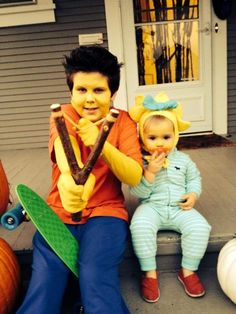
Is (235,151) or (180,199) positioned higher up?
(180,199)

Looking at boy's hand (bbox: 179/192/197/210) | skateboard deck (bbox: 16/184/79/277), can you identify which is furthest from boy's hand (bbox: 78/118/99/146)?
boy's hand (bbox: 179/192/197/210)

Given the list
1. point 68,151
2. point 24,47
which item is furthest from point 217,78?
point 68,151

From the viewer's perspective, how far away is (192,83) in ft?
13.9

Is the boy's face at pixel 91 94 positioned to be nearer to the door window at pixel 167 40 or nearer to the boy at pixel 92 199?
the boy at pixel 92 199

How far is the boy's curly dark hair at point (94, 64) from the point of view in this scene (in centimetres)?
165

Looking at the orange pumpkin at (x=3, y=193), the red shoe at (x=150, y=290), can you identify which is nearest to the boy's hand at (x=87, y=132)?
the red shoe at (x=150, y=290)

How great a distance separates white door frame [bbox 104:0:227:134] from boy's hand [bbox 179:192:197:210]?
2.47 m

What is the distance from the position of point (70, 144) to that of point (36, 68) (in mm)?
3120

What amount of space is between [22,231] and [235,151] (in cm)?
228

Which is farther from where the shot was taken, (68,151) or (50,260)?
(50,260)

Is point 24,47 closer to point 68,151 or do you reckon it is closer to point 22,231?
point 22,231

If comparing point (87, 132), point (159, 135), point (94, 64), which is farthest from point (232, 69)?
point (87, 132)

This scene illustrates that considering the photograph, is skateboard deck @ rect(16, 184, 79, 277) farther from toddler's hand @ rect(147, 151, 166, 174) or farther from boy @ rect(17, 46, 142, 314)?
toddler's hand @ rect(147, 151, 166, 174)

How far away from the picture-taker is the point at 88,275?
1.50 m
